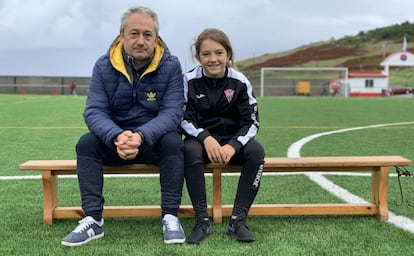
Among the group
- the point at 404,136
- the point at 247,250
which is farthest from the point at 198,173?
the point at 404,136

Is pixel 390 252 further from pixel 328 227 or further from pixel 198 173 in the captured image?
pixel 198 173

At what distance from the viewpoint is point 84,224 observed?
330 centimetres

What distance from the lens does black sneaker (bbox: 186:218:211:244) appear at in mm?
3230

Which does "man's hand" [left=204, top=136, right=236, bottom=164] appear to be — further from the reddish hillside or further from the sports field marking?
the reddish hillside

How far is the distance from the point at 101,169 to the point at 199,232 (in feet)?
2.48

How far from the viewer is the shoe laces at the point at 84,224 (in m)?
3.24

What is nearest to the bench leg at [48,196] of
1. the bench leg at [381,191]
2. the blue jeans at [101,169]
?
the blue jeans at [101,169]

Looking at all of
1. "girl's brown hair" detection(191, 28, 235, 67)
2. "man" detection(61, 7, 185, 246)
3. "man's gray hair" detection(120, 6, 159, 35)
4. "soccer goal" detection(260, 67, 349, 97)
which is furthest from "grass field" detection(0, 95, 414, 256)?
"soccer goal" detection(260, 67, 349, 97)

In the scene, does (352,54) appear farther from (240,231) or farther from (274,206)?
(240,231)

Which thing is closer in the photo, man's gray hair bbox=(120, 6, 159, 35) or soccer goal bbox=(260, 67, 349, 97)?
man's gray hair bbox=(120, 6, 159, 35)

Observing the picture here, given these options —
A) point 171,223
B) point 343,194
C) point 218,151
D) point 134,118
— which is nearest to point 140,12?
point 134,118

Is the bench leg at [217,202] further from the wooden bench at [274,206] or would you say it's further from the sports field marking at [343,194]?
the sports field marking at [343,194]

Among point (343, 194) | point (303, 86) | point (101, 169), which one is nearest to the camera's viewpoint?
point (101, 169)

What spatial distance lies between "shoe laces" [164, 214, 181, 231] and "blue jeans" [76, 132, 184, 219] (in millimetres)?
53
